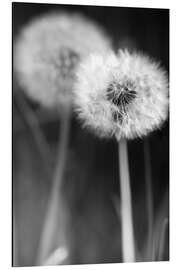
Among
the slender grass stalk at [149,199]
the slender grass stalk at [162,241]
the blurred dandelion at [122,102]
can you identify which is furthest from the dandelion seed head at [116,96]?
the slender grass stalk at [162,241]

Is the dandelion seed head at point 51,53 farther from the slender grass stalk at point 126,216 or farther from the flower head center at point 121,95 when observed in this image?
the slender grass stalk at point 126,216

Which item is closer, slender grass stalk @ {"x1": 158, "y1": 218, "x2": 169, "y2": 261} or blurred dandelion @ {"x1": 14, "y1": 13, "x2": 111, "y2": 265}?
blurred dandelion @ {"x1": 14, "y1": 13, "x2": 111, "y2": 265}

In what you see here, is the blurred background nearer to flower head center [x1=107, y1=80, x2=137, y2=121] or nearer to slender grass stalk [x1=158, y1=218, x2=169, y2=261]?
slender grass stalk [x1=158, y1=218, x2=169, y2=261]

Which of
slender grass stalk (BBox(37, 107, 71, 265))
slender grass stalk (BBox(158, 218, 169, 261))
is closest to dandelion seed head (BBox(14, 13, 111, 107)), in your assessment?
slender grass stalk (BBox(37, 107, 71, 265))

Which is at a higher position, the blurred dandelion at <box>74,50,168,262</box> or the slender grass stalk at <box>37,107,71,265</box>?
the blurred dandelion at <box>74,50,168,262</box>

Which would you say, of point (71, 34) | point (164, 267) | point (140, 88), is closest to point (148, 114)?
point (140, 88)
